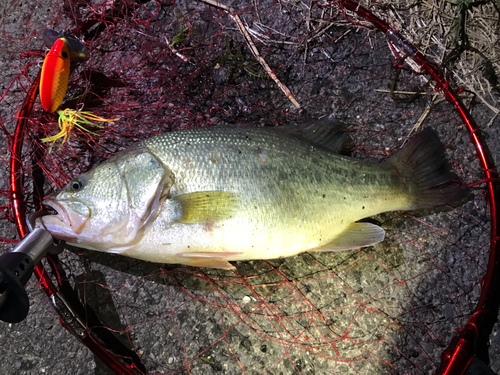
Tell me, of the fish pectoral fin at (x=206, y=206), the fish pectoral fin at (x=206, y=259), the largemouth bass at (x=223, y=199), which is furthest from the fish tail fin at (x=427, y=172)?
the fish pectoral fin at (x=206, y=259)

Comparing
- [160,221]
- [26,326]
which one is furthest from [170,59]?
[26,326]

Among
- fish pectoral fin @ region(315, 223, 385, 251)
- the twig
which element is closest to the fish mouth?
fish pectoral fin @ region(315, 223, 385, 251)

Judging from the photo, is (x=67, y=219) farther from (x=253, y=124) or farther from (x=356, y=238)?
(x=356, y=238)

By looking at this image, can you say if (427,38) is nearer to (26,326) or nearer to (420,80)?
(420,80)

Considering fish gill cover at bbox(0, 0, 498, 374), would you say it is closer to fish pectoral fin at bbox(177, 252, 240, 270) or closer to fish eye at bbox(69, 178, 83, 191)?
fish pectoral fin at bbox(177, 252, 240, 270)

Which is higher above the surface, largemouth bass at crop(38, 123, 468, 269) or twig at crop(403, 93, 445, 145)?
twig at crop(403, 93, 445, 145)

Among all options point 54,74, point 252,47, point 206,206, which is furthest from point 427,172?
point 54,74

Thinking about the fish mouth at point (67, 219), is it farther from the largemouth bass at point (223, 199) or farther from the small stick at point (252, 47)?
the small stick at point (252, 47)

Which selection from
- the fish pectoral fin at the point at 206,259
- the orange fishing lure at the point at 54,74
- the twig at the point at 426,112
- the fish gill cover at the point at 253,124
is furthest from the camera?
the twig at the point at 426,112
